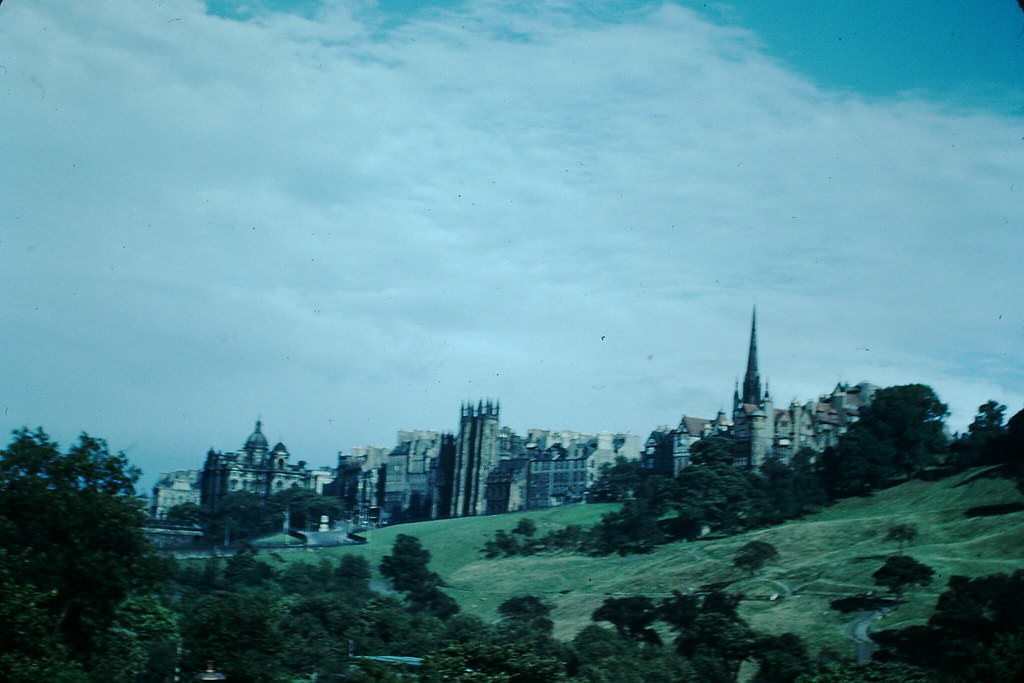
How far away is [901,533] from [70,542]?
7481 centimetres

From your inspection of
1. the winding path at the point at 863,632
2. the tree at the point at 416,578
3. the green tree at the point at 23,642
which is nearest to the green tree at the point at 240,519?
the tree at the point at 416,578

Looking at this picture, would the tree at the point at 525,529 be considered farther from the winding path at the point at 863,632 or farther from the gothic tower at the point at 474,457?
the winding path at the point at 863,632

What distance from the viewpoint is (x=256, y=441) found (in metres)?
192

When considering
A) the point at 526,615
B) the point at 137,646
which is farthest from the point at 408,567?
the point at 137,646

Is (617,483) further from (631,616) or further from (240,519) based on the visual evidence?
(631,616)

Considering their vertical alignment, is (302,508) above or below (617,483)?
below

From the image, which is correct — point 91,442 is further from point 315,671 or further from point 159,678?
point 315,671

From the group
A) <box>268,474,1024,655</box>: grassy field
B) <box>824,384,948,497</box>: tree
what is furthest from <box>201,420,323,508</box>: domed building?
<box>824,384,948,497</box>: tree

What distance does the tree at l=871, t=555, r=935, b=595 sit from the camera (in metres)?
87.2

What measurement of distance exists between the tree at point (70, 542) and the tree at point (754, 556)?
2384 inches

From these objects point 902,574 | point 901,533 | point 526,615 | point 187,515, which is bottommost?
point 526,615

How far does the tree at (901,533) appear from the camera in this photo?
336 feet

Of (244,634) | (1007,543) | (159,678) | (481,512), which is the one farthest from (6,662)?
(481,512)

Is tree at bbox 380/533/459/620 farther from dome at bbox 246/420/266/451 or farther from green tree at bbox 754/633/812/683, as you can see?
dome at bbox 246/420/266/451
